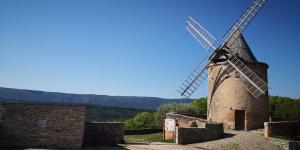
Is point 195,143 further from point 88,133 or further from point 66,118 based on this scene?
point 66,118

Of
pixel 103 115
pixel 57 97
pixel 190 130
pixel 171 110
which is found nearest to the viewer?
pixel 190 130

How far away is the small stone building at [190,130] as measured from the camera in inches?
762

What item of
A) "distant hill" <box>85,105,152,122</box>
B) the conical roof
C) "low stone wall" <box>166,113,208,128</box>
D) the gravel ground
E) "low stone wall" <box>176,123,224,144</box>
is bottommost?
"distant hill" <box>85,105,152,122</box>

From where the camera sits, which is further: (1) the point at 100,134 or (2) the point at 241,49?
(2) the point at 241,49

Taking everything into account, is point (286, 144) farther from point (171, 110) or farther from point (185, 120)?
point (171, 110)

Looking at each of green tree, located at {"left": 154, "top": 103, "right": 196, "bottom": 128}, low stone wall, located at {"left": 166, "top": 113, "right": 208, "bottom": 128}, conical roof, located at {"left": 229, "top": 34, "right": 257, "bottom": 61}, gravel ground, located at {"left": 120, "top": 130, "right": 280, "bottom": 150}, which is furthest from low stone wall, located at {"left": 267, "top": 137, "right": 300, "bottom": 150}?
green tree, located at {"left": 154, "top": 103, "right": 196, "bottom": 128}

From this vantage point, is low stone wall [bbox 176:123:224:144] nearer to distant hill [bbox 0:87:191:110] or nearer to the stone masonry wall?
the stone masonry wall

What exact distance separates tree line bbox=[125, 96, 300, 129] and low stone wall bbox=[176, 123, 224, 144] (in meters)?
18.8

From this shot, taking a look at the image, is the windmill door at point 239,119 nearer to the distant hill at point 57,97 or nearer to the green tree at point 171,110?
the green tree at point 171,110

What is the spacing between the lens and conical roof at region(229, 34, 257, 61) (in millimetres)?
24703

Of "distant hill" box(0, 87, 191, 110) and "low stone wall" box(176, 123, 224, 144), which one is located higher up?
"distant hill" box(0, 87, 191, 110)

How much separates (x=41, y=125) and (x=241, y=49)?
55.7 ft

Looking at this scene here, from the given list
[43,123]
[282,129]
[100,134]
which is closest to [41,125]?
[43,123]

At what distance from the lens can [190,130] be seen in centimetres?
1953
